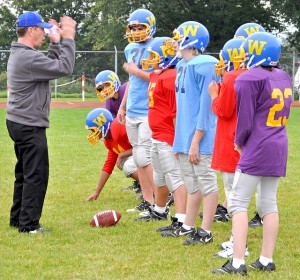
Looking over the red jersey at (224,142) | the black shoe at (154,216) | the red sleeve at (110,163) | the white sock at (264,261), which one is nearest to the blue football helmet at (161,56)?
the red jersey at (224,142)

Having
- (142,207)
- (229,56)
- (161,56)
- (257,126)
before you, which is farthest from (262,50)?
(142,207)

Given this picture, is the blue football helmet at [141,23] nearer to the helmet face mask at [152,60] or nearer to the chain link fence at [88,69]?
the helmet face mask at [152,60]

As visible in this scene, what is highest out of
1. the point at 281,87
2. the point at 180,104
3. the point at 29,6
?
the point at 281,87

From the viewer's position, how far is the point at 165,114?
7.26 metres

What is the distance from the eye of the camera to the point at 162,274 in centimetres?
563

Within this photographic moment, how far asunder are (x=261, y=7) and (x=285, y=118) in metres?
39.3

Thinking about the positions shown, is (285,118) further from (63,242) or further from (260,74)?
(63,242)

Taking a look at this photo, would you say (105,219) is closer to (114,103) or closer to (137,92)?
(137,92)

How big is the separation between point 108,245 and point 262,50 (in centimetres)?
238

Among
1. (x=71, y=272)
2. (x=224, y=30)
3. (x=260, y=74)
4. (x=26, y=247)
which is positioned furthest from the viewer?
(x=224, y=30)

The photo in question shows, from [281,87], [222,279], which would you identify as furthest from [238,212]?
[281,87]

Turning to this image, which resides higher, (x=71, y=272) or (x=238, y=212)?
(x=238, y=212)

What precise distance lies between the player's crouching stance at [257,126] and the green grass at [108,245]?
0.50 meters

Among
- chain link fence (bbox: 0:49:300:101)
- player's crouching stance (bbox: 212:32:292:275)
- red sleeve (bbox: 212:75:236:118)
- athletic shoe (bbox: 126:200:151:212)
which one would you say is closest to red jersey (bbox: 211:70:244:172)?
red sleeve (bbox: 212:75:236:118)
